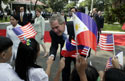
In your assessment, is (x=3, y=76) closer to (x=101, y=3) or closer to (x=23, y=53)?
(x=23, y=53)

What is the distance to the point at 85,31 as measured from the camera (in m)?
2.04

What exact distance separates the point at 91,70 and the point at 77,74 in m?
0.16

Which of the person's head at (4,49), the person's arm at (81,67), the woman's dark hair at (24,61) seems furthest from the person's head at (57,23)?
the person's arm at (81,67)

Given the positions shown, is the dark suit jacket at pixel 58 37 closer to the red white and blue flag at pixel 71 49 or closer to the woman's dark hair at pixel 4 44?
the red white and blue flag at pixel 71 49

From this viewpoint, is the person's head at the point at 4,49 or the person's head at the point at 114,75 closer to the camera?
the person's head at the point at 114,75

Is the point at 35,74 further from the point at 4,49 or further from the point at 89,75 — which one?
the point at 89,75

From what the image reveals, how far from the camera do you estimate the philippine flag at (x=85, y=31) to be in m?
2.00

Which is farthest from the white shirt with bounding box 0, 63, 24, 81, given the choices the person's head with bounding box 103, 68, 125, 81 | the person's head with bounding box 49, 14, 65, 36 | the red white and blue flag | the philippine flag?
the red white and blue flag

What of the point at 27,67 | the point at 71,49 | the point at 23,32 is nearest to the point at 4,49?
the point at 27,67

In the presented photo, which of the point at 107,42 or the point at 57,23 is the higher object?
the point at 57,23

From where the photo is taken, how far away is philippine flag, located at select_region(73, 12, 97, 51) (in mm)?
1996

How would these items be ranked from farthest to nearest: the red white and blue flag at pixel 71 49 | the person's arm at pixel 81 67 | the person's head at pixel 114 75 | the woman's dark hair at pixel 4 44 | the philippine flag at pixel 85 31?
the red white and blue flag at pixel 71 49 → the philippine flag at pixel 85 31 → the woman's dark hair at pixel 4 44 → the person's arm at pixel 81 67 → the person's head at pixel 114 75

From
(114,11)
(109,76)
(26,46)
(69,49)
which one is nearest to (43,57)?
(69,49)

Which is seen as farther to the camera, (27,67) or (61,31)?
(61,31)
